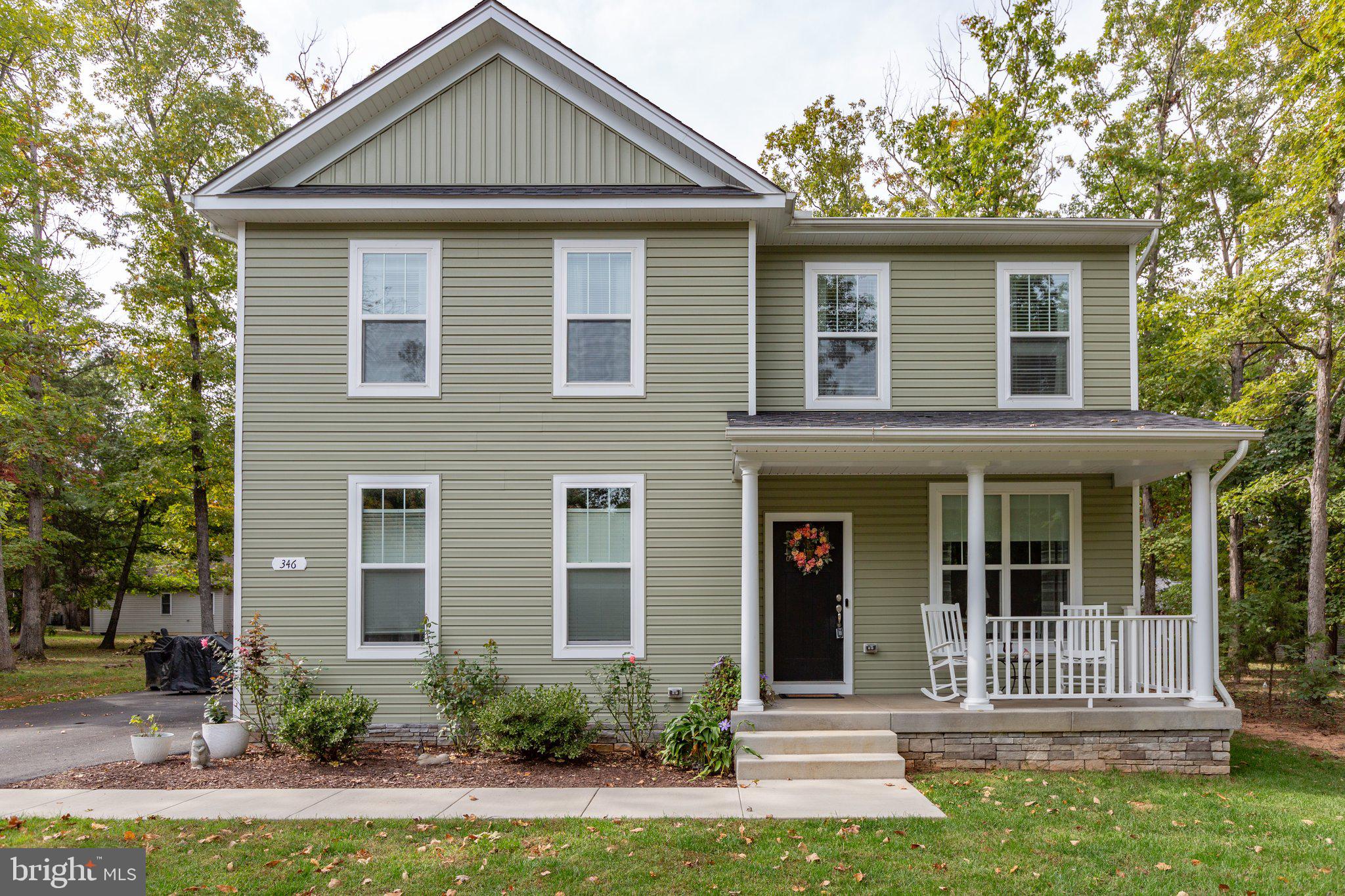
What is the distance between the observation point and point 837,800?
6.00 meters

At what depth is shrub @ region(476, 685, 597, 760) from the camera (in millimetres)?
6953

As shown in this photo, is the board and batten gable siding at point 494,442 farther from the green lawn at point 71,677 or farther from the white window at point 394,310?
the green lawn at point 71,677

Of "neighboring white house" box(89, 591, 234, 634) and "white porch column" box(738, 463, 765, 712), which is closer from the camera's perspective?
"white porch column" box(738, 463, 765, 712)

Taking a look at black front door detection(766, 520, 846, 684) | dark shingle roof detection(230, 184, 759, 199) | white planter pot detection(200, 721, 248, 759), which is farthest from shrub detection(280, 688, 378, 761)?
dark shingle roof detection(230, 184, 759, 199)

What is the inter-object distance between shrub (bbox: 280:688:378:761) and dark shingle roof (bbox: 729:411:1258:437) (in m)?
4.40

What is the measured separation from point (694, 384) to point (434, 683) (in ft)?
13.0

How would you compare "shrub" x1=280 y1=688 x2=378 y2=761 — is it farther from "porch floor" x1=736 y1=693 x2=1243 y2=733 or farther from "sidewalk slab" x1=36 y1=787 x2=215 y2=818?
"porch floor" x1=736 y1=693 x2=1243 y2=733

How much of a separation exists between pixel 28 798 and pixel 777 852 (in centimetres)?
590

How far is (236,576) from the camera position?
7.92m

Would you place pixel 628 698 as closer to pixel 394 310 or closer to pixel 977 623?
pixel 977 623

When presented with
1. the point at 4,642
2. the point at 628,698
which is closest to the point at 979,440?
the point at 628,698

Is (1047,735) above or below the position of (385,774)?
above

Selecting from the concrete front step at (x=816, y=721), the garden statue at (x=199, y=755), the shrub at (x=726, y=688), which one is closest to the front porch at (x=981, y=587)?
the concrete front step at (x=816, y=721)

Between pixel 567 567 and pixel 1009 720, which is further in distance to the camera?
pixel 567 567
